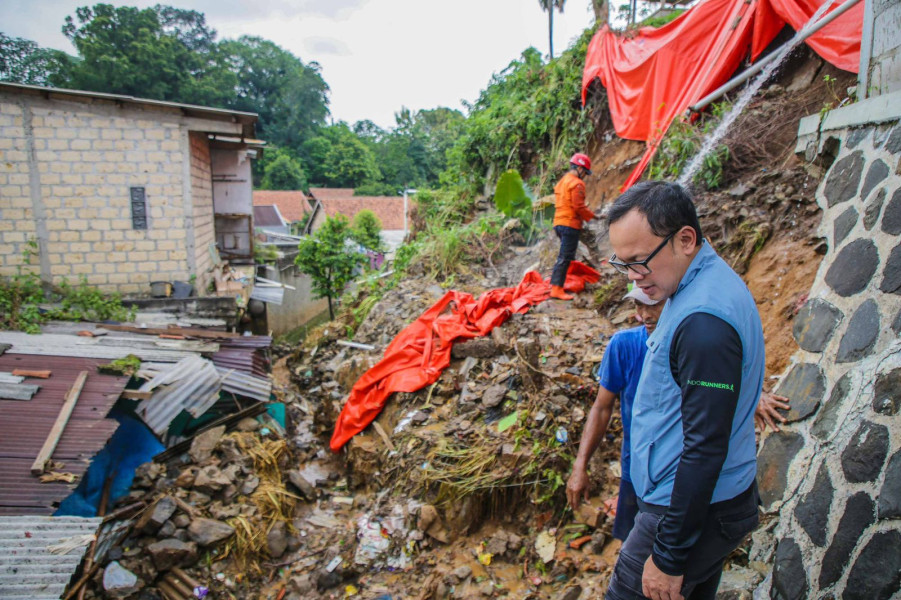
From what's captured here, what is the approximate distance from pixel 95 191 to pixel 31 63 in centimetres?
3427

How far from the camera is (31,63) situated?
107 feet

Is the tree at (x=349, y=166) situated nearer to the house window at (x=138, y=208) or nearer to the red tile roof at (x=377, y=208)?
the red tile roof at (x=377, y=208)

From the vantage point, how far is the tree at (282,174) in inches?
1583

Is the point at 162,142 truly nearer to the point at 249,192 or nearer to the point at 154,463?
the point at 249,192

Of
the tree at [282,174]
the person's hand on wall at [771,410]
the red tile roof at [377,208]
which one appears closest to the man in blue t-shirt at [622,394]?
the person's hand on wall at [771,410]

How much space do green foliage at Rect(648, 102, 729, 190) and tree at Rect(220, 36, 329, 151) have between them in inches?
1685

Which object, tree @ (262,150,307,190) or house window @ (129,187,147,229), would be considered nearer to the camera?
house window @ (129,187,147,229)

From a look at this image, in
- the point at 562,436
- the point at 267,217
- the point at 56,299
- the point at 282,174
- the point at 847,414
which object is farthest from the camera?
the point at 282,174

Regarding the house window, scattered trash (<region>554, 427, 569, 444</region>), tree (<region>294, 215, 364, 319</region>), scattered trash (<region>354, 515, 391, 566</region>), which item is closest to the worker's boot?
scattered trash (<region>554, 427, 569, 444</region>)

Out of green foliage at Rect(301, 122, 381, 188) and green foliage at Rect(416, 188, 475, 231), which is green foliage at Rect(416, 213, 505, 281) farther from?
green foliage at Rect(301, 122, 381, 188)

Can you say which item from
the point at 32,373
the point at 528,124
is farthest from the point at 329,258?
the point at 32,373

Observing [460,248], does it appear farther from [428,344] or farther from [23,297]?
[23,297]

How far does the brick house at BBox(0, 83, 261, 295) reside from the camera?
27.7 ft

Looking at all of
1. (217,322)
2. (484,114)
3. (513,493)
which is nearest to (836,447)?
(513,493)
